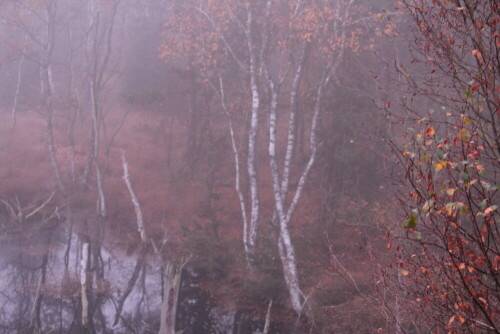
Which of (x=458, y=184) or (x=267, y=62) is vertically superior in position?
(x=267, y=62)

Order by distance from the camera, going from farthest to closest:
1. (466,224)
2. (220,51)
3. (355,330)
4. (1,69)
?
(1,69), (220,51), (466,224), (355,330)

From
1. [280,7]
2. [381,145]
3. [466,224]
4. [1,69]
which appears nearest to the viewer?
[466,224]

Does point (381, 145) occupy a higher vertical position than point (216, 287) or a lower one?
higher

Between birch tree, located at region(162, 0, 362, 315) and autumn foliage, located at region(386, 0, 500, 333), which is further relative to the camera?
birch tree, located at region(162, 0, 362, 315)

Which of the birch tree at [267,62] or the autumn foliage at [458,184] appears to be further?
the birch tree at [267,62]

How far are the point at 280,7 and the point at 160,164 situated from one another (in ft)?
35.9

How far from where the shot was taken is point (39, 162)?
78.0 ft

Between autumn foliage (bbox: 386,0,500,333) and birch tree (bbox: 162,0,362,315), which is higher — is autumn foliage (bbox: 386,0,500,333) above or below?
below

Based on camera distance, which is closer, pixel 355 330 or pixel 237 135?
pixel 355 330

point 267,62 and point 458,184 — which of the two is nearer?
point 458,184

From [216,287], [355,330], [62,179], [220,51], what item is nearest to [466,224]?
[355,330]

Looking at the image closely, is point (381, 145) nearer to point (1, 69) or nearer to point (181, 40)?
point (181, 40)

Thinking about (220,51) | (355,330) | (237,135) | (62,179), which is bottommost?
(355,330)

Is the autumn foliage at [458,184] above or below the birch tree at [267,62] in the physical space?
below
